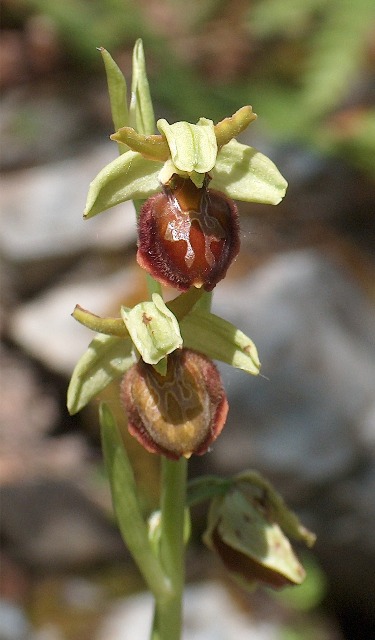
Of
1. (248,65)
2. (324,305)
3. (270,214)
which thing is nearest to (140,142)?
(324,305)

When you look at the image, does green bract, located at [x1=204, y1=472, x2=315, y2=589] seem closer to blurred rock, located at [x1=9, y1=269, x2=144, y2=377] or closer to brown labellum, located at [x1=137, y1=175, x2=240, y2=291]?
brown labellum, located at [x1=137, y1=175, x2=240, y2=291]

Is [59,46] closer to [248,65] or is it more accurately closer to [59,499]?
[248,65]

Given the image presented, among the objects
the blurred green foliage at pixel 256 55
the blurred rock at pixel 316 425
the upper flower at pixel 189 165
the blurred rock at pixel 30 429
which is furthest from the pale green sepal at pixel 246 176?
the blurred rock at pixel 30 429

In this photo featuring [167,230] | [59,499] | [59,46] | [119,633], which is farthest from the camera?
[59,46]

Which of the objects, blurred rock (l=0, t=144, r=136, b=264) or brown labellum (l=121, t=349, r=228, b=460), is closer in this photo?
brown labellum (l=121, t=349, r=228, b=460)

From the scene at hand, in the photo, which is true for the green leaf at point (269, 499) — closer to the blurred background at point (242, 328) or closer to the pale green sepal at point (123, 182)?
the pale green sepal at point (123, 182)

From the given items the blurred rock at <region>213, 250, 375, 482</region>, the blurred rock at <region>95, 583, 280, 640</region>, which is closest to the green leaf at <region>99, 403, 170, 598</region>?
the blurred rock at <region>213, 250, 375, 482</region>
